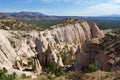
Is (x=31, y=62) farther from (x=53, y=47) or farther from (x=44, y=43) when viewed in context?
(x=53, y=47)

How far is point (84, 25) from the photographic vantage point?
91.1 m

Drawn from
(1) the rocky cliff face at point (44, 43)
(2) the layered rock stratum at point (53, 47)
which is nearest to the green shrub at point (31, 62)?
(2) the layered rock stratum at point (53, 47)

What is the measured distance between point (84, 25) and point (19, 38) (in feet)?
113

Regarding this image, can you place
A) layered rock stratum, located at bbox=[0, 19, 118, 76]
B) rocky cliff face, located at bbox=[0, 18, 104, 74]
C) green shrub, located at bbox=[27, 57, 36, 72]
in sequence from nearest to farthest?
layered rock stratum, located at bbox=[0, 19, 118, 76], green shrub, located at bbox=[27, 57, 36, 72], rocky cliff face, located at bbox=[0, 18, 104, 74]

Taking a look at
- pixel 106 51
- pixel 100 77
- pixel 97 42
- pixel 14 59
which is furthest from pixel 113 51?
pixel 100 77

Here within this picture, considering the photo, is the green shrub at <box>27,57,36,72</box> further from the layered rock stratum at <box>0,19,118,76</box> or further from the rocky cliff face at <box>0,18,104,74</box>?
the rocky cliff face at <box>0,18,104,74</box>

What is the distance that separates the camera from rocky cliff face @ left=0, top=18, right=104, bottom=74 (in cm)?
5012

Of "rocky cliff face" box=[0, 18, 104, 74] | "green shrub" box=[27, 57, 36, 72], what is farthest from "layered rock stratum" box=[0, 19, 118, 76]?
"green shrub" box=[27, 57, 36, 72]

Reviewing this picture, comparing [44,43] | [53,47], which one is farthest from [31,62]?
[53,47]

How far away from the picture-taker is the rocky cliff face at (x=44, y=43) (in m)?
50.1

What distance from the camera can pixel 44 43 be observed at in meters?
60.5

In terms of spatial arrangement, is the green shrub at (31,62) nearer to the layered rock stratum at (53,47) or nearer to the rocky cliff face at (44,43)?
the layered rock stratum at (53,47)

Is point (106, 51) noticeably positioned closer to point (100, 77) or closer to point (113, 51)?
point (113, 51)

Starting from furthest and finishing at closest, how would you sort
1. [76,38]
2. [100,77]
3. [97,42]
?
[76,38]
[97,42]
[100,77]
